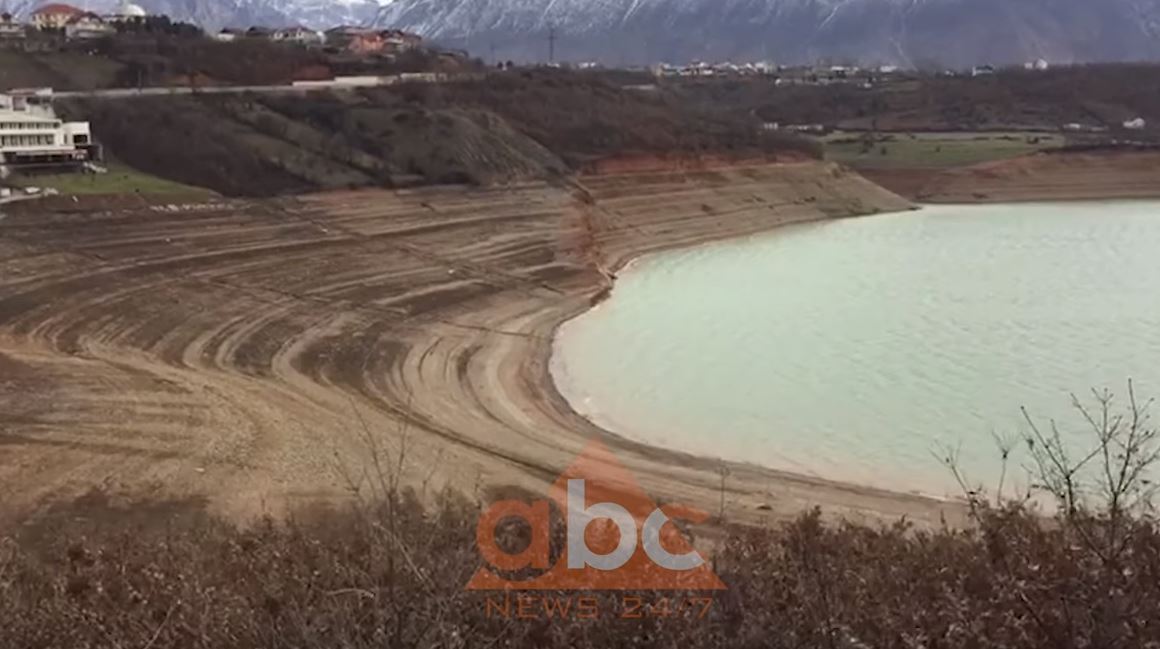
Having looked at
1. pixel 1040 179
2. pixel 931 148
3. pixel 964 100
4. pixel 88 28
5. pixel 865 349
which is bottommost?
pixel 865 349

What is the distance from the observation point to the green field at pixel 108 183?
75.9 ft

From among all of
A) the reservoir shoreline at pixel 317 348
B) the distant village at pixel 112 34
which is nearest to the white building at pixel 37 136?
the reservoir shoreline at pixel 317 348

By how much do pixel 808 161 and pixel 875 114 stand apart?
69.3 feet

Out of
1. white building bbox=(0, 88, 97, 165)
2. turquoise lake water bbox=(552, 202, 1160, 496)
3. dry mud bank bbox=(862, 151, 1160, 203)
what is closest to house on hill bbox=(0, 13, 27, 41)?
white building bbox=(0, 88, 97, 165)

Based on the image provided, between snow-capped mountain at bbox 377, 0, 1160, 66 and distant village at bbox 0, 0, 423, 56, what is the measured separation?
101 m

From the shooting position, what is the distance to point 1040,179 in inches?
1706

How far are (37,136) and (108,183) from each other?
11.0ft

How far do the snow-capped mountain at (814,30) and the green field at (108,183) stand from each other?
13058cm

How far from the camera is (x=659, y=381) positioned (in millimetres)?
15656

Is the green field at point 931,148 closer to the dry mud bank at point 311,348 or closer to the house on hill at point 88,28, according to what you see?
the dry mud bank at point 311,348

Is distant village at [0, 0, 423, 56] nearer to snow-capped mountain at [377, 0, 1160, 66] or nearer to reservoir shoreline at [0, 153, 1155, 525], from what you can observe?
reservoir shoreline at [0, 153, 1155, 525]

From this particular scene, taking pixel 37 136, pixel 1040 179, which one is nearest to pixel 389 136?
Result: pixel 37 136

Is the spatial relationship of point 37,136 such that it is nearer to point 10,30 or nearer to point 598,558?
point 10,30
